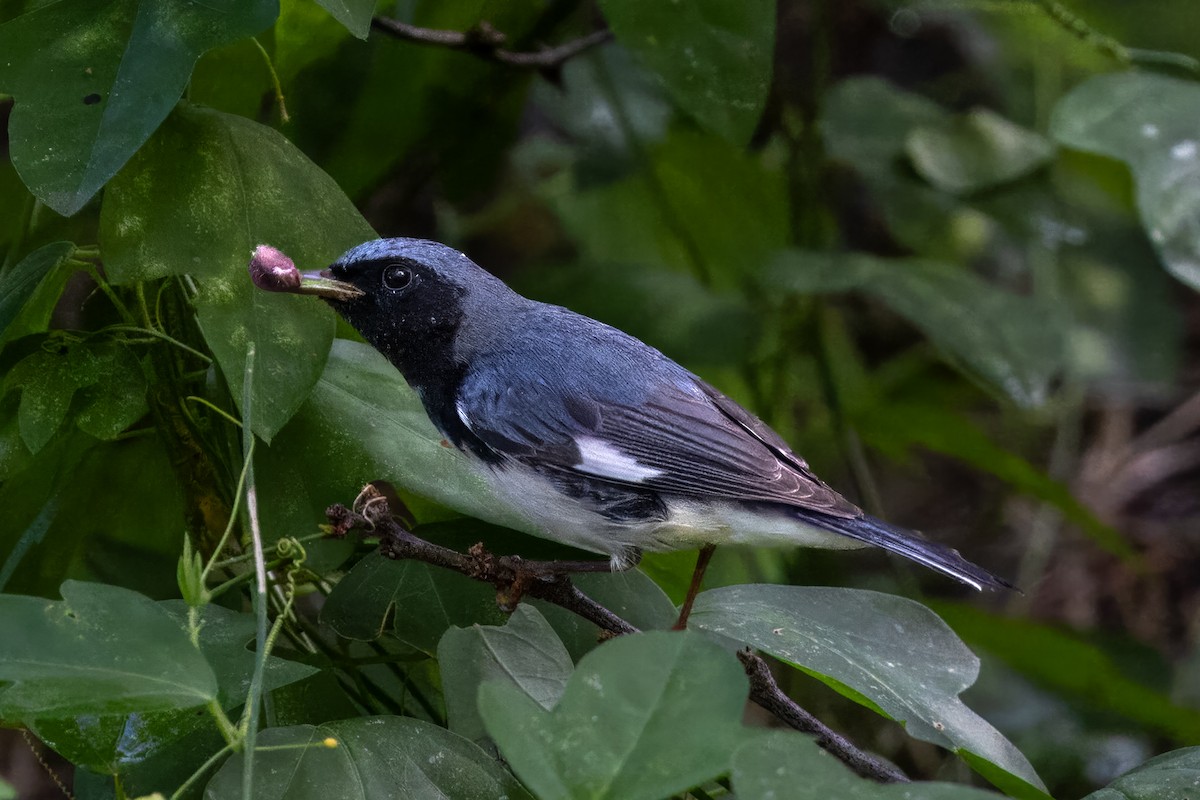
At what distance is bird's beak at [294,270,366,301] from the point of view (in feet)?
6.47

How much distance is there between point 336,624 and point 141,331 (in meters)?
0.57

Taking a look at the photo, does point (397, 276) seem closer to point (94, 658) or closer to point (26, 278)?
point (26, 278)

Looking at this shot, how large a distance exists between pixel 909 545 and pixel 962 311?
1.65 metres

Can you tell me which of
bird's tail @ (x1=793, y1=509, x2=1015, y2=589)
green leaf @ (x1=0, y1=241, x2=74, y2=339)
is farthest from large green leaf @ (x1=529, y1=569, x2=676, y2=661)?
green leaf @ (x1=0, y1=241, x2=74, y2=339)

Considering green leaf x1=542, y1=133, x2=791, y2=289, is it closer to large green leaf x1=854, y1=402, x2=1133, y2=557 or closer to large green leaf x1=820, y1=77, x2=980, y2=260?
large green leaf x1=820, y1=77, x2=980, y2=260

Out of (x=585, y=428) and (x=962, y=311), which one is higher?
(x=585, y=428)

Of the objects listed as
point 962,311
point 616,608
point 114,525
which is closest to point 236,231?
point 114,525

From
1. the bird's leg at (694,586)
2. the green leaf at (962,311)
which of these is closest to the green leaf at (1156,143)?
the green leaf at (962,311)

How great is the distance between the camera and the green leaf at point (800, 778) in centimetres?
122

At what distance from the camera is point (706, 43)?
252 cm

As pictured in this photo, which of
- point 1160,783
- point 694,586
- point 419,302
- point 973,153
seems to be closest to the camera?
point 1160,783

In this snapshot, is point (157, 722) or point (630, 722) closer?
point (630, 722)

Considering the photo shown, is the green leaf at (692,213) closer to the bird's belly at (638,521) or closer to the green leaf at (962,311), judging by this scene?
the green leaf at (962,311)

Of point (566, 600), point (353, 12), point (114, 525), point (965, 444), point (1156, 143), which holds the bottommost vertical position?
point (965, 444)
